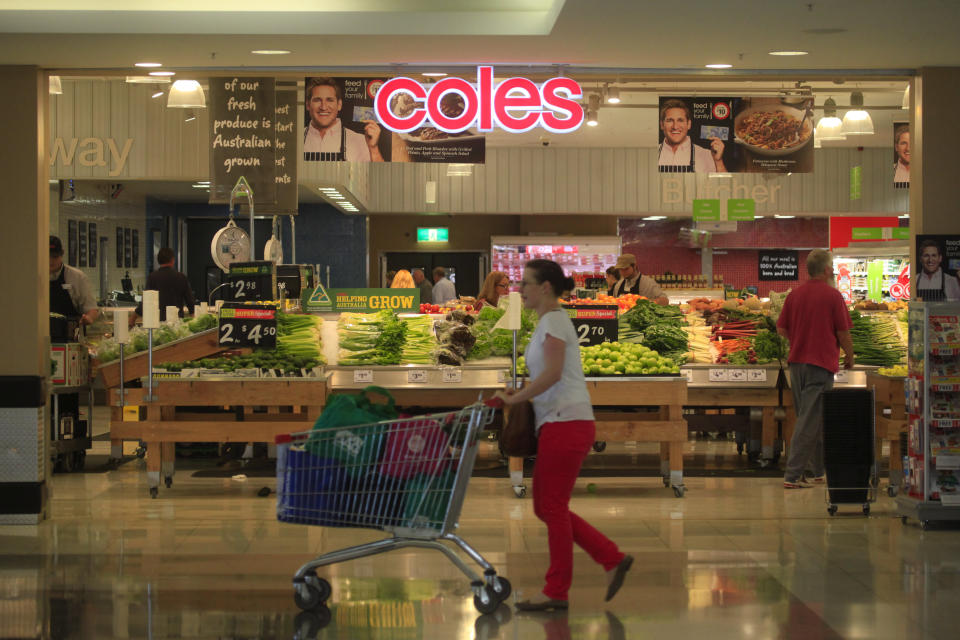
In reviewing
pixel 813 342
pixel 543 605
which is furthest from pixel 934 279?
pixel 543 605

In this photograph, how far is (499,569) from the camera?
5.62 m

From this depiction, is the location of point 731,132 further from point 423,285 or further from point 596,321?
point 423,285

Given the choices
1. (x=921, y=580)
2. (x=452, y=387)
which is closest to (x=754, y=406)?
(x=452, y=387)

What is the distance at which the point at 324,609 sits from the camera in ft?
15.9

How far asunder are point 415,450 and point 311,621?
35.2 inches

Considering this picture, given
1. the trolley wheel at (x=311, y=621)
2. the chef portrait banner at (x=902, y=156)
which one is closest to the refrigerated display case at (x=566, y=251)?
the chef portrait banner at (x=902, y=156)

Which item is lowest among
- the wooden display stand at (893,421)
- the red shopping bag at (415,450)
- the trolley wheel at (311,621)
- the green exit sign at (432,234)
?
the trolley wheel at (311,621)

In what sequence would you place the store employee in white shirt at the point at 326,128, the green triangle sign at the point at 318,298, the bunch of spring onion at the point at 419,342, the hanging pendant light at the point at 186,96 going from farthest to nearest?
1. the green triangle sign at the point at 318,298
2. the hanging pendant light at the point at 186,96
3. the bunch of spring onion at the point at 419,342
4. the store employee in white shirt at the point at 326,128

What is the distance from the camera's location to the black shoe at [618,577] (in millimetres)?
4824

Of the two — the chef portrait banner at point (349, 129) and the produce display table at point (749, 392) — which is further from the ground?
the chef portrait banner at point (349, 129)

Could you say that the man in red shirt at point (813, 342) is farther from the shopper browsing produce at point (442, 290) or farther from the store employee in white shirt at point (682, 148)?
the shopper browsing produce at point (442, 290)

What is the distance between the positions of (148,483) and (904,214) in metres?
16.0

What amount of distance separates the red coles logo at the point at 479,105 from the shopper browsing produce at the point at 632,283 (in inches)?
137

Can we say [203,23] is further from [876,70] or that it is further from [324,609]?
[876,70]
